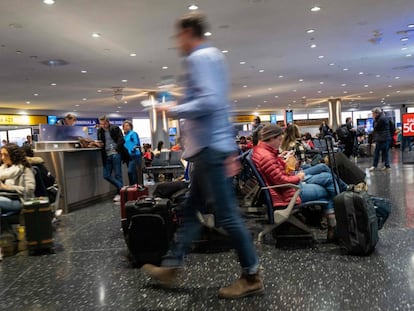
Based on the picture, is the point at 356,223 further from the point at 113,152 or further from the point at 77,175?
the point at 77,175

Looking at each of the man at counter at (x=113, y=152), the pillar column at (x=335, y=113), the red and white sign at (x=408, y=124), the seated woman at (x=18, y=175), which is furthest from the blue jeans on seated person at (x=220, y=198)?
the pillar column at (x=335, y=113)

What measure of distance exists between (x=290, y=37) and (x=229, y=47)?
1.75 meters

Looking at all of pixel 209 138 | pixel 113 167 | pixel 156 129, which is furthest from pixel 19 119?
pixel 209 138

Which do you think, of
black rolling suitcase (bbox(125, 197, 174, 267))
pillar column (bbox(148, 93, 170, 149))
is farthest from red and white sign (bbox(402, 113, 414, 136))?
pillar column (bbox(148, 93, 170, 149))

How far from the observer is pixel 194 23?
2.06m

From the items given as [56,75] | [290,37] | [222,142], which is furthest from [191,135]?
[56,75]

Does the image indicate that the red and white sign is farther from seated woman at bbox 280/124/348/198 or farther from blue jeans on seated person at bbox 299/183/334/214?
blue jeans on seated person at bbox 299/183/334/214

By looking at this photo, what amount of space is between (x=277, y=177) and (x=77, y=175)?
4.38m

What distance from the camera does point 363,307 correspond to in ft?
6.37

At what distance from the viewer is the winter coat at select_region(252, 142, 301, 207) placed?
10.2 feet

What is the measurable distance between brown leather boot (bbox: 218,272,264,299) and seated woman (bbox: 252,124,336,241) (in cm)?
109

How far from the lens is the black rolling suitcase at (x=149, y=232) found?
2.70 metres

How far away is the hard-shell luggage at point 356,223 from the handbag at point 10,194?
301 cm

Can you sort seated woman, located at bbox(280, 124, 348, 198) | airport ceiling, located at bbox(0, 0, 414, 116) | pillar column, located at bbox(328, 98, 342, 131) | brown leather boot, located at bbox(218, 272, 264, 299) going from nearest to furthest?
brown leather boot, located at bbox(218, 272, 264, 299), seated woman, located at bbox(280, 124, 348, 198), airport ceiling, located at bbox(0, 0, 414, 116), pillar column, located at bbox(328, 98, 342, 131)
